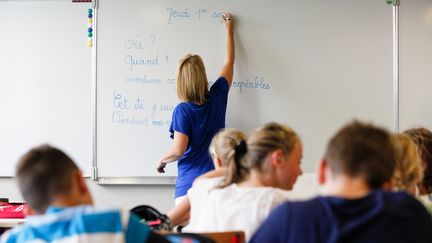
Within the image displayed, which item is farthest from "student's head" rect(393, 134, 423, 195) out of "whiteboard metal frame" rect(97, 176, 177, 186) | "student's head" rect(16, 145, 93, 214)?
"whiteboard metal frame" rect(97, 176, 177, 186)

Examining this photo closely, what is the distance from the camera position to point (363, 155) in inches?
51.4

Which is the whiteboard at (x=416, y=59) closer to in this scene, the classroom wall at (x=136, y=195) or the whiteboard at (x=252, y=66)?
the whiteboard at (x=252, y=66)

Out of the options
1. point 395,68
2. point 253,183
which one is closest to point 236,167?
point 253,183

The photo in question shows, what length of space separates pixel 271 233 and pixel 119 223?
0.38 meters

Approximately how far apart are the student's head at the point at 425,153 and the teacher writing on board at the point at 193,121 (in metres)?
1.36

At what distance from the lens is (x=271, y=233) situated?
4.31ft

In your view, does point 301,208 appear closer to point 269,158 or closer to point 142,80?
point 269,158

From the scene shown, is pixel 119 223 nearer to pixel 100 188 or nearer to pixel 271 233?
pixel 271 233

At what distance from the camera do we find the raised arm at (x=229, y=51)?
11.4ft

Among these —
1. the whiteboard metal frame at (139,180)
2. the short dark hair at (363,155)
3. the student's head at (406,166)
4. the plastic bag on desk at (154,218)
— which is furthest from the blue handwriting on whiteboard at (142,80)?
the short dark hair at (363,155)

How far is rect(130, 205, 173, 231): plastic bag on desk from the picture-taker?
194 centimetres

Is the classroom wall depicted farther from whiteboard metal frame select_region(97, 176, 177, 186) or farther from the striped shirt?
the striped shirt

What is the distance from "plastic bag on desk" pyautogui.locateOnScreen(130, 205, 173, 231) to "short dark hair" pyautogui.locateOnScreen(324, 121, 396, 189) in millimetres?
817

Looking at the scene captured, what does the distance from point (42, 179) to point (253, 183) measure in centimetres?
75
